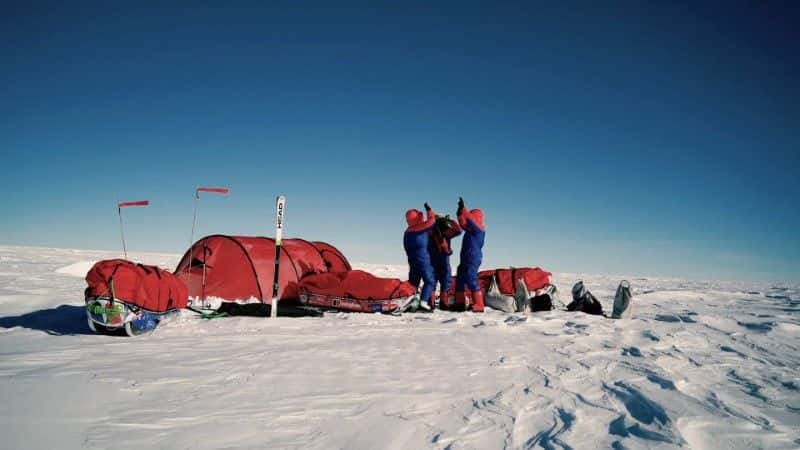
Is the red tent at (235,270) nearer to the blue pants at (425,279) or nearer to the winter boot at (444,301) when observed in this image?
the blue pants at (425,279)

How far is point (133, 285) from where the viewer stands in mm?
5801

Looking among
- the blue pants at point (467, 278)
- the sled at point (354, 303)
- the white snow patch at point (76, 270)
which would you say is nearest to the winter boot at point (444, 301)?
the blue pants at point (467, 278)

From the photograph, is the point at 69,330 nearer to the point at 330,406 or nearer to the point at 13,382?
the point at 13,382

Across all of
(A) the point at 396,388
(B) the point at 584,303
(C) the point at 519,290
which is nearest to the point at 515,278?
(C) the point at 519,290

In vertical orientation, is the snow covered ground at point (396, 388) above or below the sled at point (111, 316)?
below

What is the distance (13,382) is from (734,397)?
5772 millimetres

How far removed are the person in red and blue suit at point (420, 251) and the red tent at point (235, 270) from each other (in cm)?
246

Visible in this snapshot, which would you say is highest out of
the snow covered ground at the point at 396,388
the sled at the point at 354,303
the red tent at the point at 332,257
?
the red tent at the point at 332,257

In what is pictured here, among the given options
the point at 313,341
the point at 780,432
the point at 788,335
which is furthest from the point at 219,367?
the point at 788,335

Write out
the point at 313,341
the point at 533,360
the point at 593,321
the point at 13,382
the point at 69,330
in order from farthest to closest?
1. the point at 593,321
2. the point at 69,330
3. the point at 313,341
4. the point at 533,360
5. the point at 13,382

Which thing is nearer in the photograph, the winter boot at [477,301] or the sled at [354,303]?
the sled at [354,303]

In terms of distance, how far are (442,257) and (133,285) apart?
20.1 ft

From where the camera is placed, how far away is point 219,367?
415 cm

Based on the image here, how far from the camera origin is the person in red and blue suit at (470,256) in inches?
362
